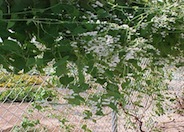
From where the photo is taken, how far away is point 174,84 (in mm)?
3609

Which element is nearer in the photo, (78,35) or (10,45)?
(10,45)

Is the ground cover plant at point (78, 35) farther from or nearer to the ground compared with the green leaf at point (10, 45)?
nearer to the ground

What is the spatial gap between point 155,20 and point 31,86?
2.93 ft

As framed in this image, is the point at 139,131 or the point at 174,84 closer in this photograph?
the point at 139,131

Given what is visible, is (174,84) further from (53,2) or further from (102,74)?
(53,2)

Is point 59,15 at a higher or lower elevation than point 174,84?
higher

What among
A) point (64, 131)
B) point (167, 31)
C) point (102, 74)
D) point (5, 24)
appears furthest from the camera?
point (64, 131)

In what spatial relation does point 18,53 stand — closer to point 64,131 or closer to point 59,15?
point 59,15

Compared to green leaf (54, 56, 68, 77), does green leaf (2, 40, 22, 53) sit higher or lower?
higher

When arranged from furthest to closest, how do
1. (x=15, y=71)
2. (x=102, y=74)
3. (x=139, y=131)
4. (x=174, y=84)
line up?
(x=174, y=84)
(x=139, y=131)
(x=102, y=74)
(x=15, y=71)

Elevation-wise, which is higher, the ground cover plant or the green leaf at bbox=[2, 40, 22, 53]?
the green leaf at bbox=[2, 40, 22, 53]

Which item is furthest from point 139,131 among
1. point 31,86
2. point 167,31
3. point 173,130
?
point 167,31

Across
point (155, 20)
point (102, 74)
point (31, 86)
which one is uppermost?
point (155, 20)

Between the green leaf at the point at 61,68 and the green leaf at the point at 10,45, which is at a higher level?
the green leaf at the point at 10,45
